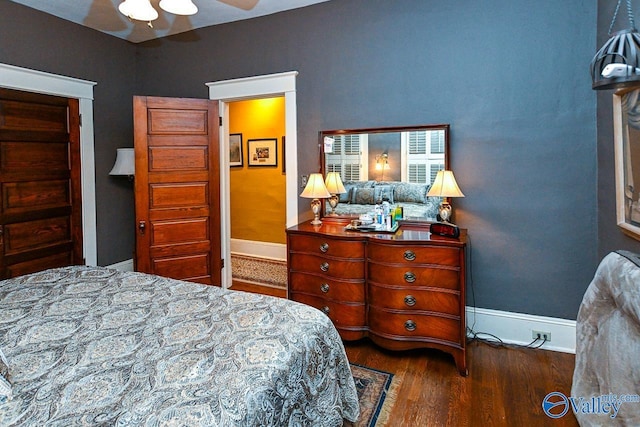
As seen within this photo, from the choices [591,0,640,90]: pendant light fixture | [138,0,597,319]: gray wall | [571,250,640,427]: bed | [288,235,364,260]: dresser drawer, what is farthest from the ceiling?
[571,250,640,427]: bed

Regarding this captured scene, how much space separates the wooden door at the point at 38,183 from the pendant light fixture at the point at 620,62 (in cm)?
426

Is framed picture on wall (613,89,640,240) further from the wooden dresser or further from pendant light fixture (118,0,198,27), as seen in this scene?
pendant light fixture (118,0,198,27)

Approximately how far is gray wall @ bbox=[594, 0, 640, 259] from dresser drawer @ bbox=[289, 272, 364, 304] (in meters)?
1.64

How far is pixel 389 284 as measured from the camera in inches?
101

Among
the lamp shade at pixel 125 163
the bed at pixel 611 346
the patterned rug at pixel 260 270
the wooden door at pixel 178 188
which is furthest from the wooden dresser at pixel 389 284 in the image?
the lamp shade at pixel 125 163

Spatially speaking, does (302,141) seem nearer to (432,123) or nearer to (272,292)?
(432,123)

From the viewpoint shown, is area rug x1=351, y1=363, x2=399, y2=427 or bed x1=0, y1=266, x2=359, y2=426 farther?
area rug x1=351, y1=363, x2=399, y2=427

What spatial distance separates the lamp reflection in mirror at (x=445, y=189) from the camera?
8.88ft

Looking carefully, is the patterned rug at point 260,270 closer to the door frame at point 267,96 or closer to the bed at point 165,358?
the door frame at point 267,96

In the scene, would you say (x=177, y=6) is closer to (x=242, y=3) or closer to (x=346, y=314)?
(x=242, y=3)

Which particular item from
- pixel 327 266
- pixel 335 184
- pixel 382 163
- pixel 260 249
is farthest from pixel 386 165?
pixel 260 249

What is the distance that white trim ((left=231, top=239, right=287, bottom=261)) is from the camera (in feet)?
17.1

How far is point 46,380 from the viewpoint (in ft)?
3.63

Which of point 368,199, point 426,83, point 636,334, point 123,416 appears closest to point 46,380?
point 123,416
